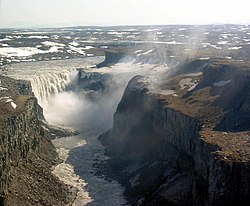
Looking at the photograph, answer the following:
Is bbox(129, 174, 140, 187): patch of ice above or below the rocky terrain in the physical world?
below

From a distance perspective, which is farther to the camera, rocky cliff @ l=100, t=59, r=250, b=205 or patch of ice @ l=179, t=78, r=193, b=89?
patch of ice @ l=179, t=78, r=193, b=89

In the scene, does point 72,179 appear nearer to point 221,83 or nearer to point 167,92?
point 167,92

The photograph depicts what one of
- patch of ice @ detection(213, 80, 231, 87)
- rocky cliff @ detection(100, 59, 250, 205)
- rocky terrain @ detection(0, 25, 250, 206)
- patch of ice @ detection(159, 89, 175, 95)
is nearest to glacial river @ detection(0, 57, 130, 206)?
rocky terrain @ detection(0, 25, 250, 206)

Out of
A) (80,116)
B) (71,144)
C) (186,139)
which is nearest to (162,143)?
(186,139)

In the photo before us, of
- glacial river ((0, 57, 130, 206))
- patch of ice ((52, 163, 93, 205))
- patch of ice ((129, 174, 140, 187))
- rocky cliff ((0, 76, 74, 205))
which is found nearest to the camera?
rocky cliff ((0, 76, 74, 205))

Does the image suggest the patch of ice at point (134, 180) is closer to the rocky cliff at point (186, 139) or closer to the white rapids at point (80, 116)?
the rocky cliff at point (186, 139)

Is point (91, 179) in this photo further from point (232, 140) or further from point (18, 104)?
point (232, 140)

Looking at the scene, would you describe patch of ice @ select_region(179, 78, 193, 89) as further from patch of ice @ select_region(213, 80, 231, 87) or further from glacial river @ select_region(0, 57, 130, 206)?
glacial river @ select_region(0, 57, 130, 206)
